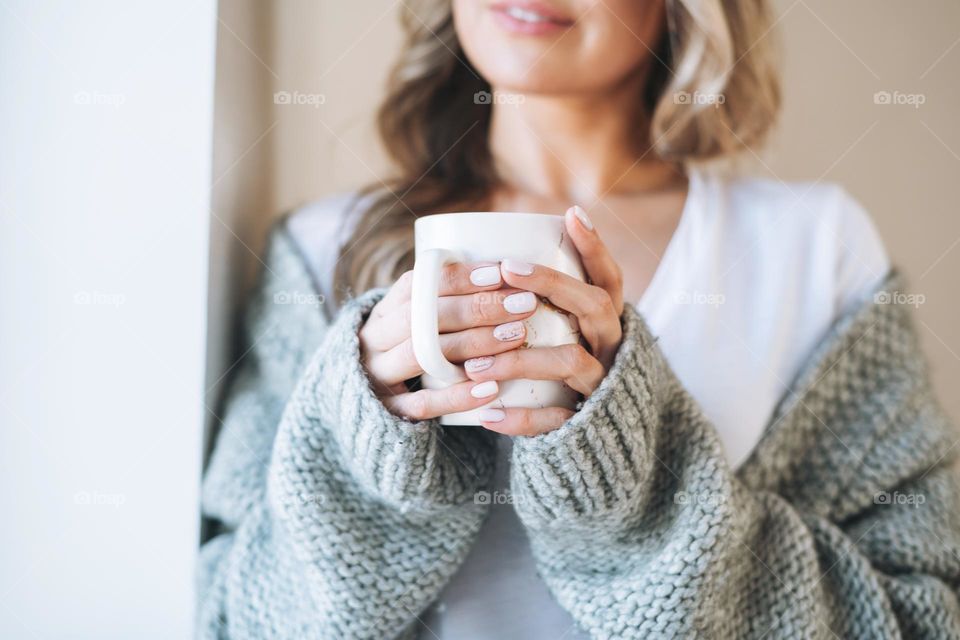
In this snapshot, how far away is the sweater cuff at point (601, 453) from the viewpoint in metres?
0.63

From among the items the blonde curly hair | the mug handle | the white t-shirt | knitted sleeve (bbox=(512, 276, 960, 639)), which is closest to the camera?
the mug handle

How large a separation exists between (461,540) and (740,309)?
18.5 inches

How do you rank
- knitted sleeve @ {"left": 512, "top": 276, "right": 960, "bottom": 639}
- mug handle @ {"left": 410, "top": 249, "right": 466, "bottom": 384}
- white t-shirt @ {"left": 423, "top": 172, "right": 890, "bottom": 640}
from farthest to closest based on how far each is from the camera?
white t-shirt @ {"left": 423, "top": 172, "right": 890, "bottom": 640} → knitted sleeve @ {"left": 512, "top": 276, "right": 960, "bottom": 639} → mug handle @ {"left": 410, "top": 249, "right": 466, "bottom": 384}

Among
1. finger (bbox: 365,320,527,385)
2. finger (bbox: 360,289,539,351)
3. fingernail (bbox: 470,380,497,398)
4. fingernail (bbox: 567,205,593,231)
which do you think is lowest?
fingernail (bbox: 470,380,497,398)

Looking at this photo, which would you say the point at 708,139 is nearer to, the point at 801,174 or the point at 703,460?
the point at 801,174

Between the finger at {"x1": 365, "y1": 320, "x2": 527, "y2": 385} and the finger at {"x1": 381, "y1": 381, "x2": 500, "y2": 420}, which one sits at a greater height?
the finger at {"x1": 365, "y1": 320, "x2": 527, "y2": 385}

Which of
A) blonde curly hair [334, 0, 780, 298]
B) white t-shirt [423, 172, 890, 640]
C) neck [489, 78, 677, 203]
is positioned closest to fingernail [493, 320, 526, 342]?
white t-shirt [423, 172, 890, 640]

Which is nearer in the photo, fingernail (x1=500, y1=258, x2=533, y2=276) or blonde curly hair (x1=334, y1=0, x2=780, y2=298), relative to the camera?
fingernail (x1=500, y1=258, x2=533, y2=276)

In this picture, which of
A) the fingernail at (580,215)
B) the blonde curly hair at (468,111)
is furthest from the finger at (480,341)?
the blonde curly hair at (468,111)

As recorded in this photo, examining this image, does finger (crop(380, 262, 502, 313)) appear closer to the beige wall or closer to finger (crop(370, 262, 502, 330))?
finger (crop(370, 262, 502, 330))

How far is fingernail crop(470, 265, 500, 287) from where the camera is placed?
58cm

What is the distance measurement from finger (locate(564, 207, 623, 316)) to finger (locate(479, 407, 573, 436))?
0.40 feet

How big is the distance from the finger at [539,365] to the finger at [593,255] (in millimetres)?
74

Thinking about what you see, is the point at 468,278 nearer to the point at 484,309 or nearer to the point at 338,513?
the point at 484,309
